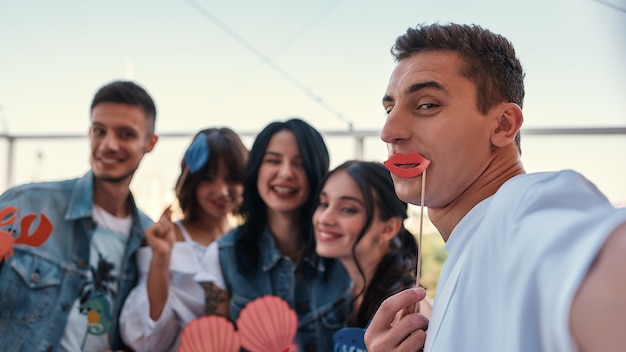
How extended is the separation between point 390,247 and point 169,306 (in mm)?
736

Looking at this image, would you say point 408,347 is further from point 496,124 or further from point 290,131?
point 290,131

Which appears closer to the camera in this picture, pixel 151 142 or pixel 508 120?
pixel 508 120

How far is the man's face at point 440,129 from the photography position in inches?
35.4

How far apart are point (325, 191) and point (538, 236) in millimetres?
1293

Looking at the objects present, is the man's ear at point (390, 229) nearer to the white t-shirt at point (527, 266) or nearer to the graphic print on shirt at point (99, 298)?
the graphic print on shirt at point (99, 298)

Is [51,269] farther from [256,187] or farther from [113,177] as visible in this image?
[256,187]

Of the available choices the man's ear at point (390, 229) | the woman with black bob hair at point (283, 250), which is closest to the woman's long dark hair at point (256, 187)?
the woman with black bob hair at point (283, 250)

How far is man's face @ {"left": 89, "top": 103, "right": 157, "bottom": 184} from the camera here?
79.6 inches

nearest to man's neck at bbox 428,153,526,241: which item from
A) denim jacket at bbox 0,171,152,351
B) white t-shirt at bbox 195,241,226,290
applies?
white t-shirt at bbox 195,241,226,290

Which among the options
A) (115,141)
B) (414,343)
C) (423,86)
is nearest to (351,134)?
(115,141)

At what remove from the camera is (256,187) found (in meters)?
2.12

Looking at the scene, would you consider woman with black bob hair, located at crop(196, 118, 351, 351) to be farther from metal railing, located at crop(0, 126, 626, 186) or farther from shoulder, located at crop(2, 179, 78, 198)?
shoulder, located at crop(2, 179, 78, 198)

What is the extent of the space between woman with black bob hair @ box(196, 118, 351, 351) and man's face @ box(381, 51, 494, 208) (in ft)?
3.37

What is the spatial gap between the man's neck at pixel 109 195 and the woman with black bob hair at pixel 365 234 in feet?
2.43
